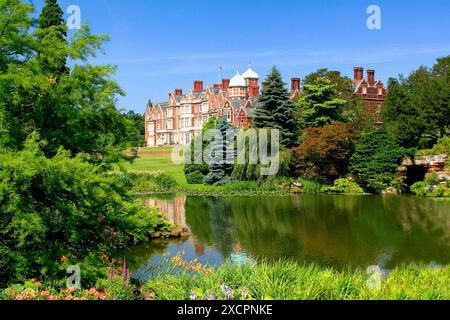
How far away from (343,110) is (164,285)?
3486 cm

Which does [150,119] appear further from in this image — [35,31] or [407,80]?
[35,31]

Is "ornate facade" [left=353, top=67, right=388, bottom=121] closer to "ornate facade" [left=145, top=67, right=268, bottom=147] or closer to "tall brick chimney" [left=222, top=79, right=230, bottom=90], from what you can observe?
"ornate facade" [left=145, top=67, right=268, bottom=147]

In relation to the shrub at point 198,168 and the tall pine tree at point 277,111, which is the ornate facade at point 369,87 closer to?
the tall pine tree at point 277,111

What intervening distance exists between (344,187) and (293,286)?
77.2 feet

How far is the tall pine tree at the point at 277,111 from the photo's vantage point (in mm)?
31500

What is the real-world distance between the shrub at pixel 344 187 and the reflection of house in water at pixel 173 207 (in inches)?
355

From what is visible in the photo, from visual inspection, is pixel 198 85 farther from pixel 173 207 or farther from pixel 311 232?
pixel 311 232

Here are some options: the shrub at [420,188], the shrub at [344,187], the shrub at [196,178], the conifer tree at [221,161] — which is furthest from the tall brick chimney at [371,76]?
the shrub at [196,178]

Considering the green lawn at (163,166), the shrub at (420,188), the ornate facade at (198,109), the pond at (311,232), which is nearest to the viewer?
the pond at (311,232)

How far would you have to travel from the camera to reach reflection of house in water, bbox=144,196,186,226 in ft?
63.2

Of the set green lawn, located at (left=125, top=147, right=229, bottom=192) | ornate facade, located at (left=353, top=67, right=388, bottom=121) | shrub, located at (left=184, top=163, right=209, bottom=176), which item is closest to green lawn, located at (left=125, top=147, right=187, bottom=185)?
green lawn, located at (left=125, top=147, right=229, bottom=192)

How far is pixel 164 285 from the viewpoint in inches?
269

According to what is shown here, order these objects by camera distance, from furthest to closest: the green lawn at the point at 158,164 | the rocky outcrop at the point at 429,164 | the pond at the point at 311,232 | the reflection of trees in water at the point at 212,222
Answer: the green lawn at the point at 158,164, the rocky outcrop at the point at 429,164, the reflection of trees in water at the point at 212,222, the pond at the point at 311,232
